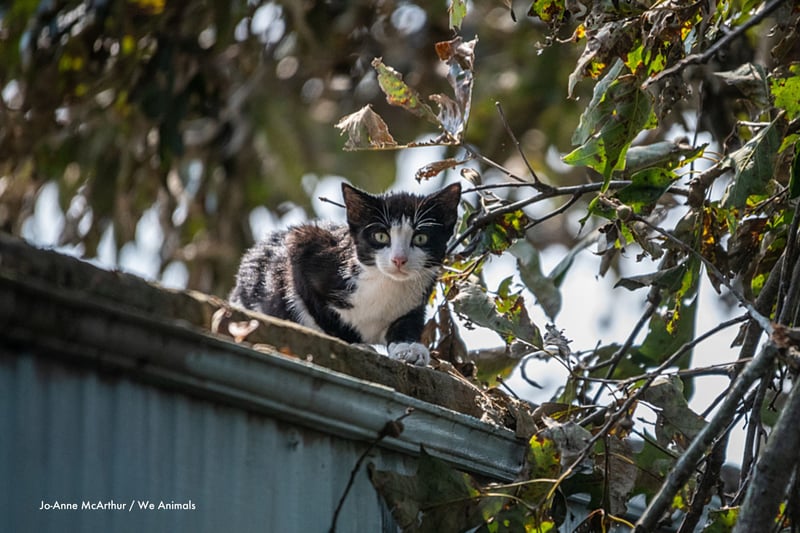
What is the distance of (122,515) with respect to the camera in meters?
2.09

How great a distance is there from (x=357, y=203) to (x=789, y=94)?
1.83 metres

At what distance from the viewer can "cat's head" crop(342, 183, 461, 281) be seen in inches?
170

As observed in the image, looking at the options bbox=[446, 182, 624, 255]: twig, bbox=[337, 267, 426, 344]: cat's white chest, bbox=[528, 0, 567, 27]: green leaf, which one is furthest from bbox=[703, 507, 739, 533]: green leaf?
bbox=[337, 267, 426, 344]: cat's white chest

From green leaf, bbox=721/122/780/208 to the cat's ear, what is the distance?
5.59 ft

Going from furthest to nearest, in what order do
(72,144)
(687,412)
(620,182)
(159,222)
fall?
(159,222), (72,144), (620,182), (687,412)

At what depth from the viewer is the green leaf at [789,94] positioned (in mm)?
2975

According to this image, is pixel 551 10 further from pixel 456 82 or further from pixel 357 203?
pixel 357 203

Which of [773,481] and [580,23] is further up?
[580,23]

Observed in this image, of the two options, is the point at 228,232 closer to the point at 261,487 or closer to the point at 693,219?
the point at 693,219

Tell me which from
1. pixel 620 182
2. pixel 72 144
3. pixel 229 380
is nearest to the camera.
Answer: pixel 229 380

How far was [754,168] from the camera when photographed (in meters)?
2.89

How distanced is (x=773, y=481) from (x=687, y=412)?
861 millimetres

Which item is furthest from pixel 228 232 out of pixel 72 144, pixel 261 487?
pixel 261 487

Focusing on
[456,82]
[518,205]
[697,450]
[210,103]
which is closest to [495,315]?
[518,205]
